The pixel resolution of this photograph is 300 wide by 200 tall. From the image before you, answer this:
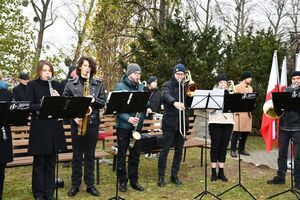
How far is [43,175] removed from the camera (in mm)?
5805

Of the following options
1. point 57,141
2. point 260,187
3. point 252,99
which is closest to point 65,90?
point 57,141

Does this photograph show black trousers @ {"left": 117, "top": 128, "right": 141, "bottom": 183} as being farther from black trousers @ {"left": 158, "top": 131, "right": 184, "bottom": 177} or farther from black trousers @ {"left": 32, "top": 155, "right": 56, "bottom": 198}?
black trousers @ {"left": 32, "top": 155, "right": 56, "bottom": 198}

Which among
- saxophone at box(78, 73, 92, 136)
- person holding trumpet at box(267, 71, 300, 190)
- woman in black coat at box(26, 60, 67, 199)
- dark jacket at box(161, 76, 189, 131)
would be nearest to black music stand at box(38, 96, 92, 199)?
woman in black coat at box(26, 60, 67, 199)

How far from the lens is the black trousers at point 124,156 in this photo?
6.41 m

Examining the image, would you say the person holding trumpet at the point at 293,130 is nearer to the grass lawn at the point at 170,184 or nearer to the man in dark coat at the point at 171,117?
the grass lawn at the point at 170,184

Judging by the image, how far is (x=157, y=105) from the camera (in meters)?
10.6

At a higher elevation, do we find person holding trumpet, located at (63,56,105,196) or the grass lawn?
person holding trumpet, located at (63,56,105,196)

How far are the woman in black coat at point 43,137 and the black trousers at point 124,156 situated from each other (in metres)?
1.04

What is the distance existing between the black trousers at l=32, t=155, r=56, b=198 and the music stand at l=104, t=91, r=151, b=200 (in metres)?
1.00

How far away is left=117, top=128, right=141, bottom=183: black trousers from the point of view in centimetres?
641

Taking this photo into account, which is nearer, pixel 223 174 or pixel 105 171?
pixel 223 174

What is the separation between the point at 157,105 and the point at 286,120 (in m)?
4.22

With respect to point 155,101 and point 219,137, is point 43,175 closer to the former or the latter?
point 219,137

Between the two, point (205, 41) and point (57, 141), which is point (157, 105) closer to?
point (205, 41)
